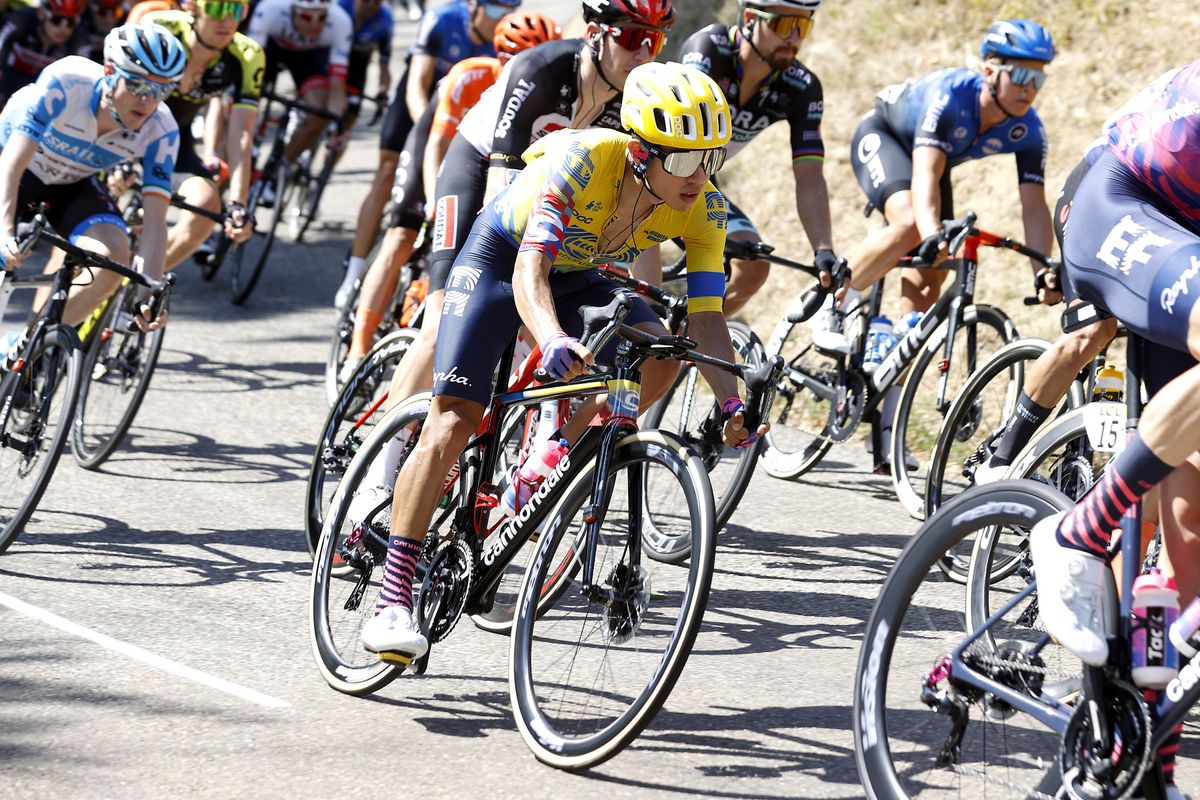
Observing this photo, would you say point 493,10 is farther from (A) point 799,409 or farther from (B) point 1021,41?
(B) point 1021,41

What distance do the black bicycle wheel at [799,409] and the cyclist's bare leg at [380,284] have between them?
217 cm

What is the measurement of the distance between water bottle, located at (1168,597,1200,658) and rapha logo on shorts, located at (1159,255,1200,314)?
0.66 meters

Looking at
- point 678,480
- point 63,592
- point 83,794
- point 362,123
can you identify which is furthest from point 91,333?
point 362,123

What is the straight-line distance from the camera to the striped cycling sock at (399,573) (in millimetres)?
4781

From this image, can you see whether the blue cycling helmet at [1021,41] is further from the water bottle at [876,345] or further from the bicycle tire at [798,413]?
the bicycle tire at [798,413]

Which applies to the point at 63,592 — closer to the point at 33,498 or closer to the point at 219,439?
the point at 33,498

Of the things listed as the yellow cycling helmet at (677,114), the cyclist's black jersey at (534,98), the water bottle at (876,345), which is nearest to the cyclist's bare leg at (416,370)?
the cyclist's black jersey at (534,98)

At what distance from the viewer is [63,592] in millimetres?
5855

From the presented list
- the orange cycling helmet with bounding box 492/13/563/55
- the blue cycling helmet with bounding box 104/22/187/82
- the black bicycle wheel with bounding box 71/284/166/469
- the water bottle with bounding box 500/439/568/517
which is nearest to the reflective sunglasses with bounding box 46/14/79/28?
the black bicycle wheel with bounding box 71/284/166/469

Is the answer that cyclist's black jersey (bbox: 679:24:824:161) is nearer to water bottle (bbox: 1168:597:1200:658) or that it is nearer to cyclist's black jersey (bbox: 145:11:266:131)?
cyclist's black jersey (bbox: 145:11:266:131)

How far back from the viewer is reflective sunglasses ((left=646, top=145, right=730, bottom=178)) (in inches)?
176

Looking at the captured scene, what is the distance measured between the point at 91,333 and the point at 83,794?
382cm

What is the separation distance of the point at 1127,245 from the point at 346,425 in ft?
12.3

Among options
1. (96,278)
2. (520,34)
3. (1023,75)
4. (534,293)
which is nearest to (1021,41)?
(1023,75)
